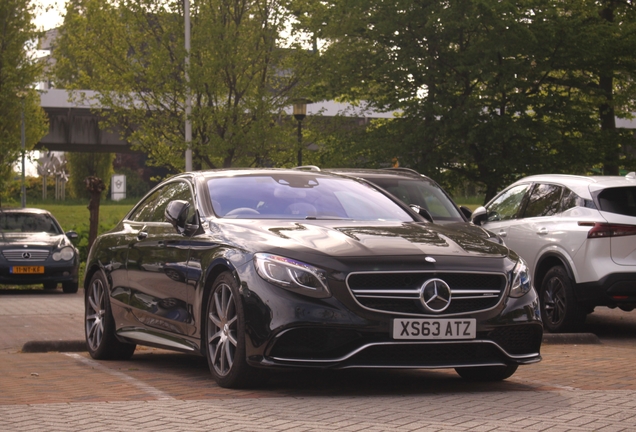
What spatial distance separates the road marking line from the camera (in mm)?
7141

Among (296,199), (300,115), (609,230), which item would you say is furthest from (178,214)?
(300,115)

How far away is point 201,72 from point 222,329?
21595 millimetres

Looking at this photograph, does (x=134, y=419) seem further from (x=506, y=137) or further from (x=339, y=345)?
(x=506, y=137)

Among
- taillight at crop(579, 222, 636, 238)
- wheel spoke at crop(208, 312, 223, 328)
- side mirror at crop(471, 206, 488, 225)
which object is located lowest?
wheel spoke at crop(208, 312, 223, 328)

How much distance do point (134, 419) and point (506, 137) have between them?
19839 mm

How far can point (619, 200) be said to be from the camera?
11.8m

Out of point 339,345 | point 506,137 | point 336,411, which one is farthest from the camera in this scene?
point 506,137

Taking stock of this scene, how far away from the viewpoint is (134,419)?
19.9 feet

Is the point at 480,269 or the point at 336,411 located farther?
the point at 480,269

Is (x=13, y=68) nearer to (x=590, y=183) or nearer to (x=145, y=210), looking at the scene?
(x=590, y=183)

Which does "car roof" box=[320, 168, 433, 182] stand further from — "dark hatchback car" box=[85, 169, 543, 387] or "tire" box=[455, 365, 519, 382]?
"tire" box=[455, 365, 519, 382]

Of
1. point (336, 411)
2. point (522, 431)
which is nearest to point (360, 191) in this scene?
point (336, 411)

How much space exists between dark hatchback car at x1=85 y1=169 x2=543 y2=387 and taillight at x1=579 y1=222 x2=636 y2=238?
3696 mm

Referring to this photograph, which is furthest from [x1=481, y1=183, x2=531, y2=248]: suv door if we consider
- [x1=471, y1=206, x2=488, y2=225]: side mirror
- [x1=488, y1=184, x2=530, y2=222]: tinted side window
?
[x1=471, y1=206, x2=488, y2=225]: side mirror
